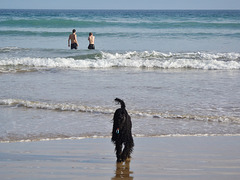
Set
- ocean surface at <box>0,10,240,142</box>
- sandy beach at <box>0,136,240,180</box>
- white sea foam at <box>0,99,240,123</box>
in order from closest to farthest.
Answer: sandy beach at <box>0,136,240,180</box> → ocean surface at <box>0,10,240,142</box> → white sea foam at <box>0,99,240,123</box>

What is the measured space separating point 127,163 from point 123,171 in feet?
1.00

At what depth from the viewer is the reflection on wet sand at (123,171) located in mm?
4676

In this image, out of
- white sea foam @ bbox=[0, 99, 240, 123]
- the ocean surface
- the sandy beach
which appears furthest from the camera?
white sea foam @ bbox=[0, 99, 240, 123]

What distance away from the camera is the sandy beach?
468cm

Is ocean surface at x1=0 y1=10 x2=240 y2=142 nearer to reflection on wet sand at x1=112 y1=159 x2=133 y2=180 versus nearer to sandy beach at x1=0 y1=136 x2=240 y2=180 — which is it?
sandy beach at x1=0 y1=136 x2=240 y2=180

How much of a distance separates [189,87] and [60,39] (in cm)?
1833

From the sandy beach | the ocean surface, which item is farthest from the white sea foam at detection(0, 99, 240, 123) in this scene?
the sandy beach

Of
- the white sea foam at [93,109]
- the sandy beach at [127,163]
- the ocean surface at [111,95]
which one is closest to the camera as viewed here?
the sandy beach at [127,163]

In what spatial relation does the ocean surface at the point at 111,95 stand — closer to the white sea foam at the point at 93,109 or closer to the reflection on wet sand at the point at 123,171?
the white sea foam at the point at 93,109

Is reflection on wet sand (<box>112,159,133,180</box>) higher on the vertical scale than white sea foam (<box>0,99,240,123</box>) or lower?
higher

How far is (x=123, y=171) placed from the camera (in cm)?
489

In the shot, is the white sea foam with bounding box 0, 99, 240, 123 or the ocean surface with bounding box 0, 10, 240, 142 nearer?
the ocean surface with bounding box 0, 10, 240, 142

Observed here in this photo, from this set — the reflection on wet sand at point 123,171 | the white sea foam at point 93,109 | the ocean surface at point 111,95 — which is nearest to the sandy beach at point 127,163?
the reflection on wet sand at point 123,171

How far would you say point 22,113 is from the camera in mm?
8250
